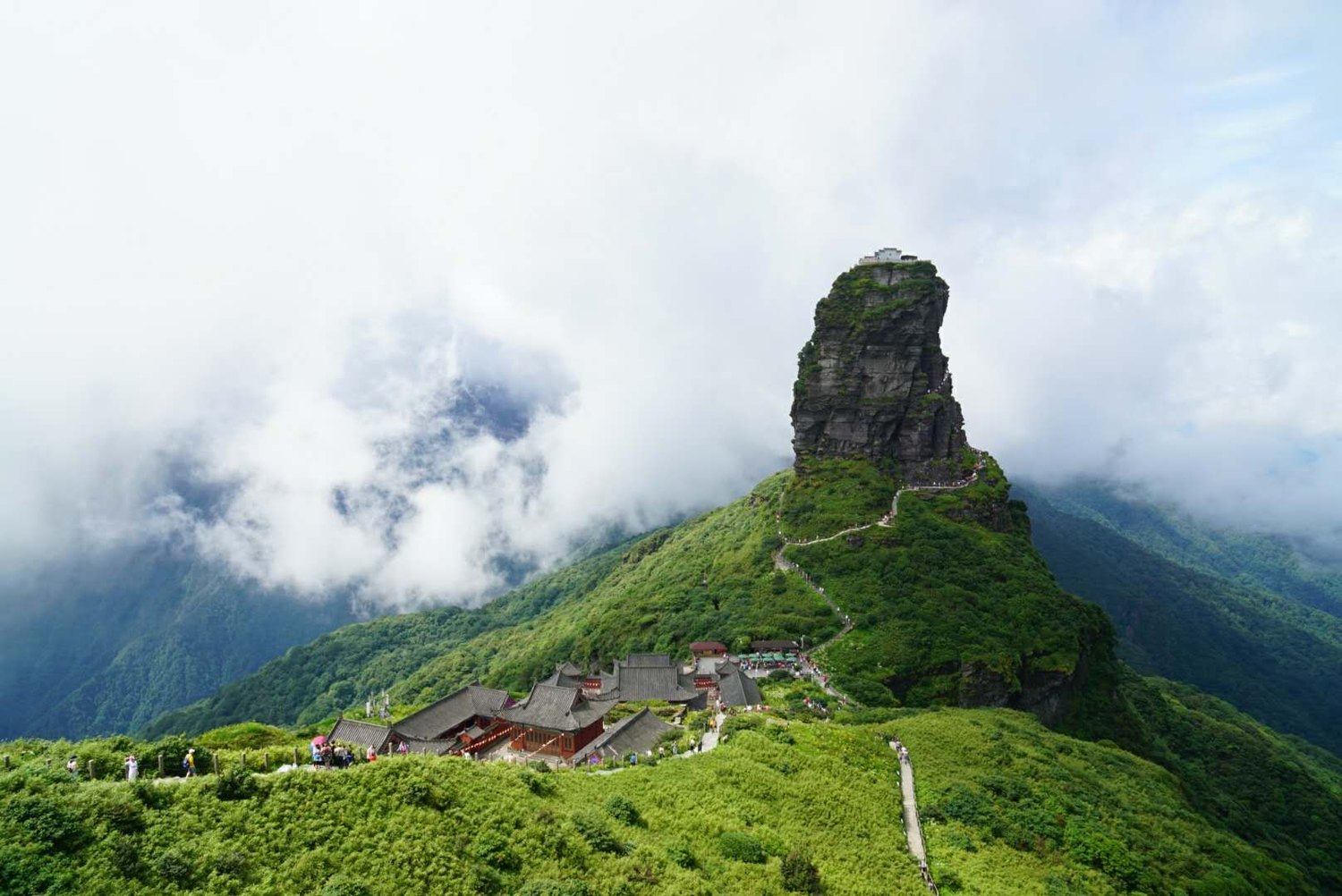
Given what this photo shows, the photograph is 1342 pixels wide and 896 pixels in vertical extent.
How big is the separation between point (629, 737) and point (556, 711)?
7632mm

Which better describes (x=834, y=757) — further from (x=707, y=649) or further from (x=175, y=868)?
(x=707, y=649)

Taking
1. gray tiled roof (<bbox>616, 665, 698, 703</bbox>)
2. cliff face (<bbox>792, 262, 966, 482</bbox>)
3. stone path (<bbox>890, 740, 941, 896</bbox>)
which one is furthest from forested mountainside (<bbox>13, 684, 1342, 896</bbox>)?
cliff face (<bbox>792, 262, 966, 482</bbox>)

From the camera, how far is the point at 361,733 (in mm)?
48062

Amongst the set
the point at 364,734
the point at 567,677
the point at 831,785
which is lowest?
the point at 831,785

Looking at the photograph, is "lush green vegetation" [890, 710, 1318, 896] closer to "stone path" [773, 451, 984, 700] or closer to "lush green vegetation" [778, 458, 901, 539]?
"stone path" [773, 451, 984, 700]

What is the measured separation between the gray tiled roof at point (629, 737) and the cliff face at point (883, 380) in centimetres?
6804

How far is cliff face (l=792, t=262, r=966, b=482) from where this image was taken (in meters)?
105

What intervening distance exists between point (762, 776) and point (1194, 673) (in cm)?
18965

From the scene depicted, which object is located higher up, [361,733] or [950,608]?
[950,608]

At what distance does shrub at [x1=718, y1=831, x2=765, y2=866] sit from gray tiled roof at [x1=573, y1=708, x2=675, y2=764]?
53.3 feet

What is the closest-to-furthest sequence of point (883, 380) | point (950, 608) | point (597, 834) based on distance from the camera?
point (597, 834)
point (950, 608)
point (883, 380)

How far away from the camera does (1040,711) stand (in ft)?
236

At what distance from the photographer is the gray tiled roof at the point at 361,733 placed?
47.2 metres

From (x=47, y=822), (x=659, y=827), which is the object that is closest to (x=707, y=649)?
(x=659, y=827)
